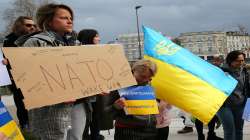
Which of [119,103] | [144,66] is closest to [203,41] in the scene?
[144,66]

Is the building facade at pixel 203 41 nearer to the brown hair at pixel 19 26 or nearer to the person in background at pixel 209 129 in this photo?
the person in background at pixel 209 129

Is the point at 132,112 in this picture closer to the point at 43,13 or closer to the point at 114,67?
the point at 114,67

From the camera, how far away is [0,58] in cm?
338

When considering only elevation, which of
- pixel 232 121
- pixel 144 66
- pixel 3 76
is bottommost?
pixel 232 121

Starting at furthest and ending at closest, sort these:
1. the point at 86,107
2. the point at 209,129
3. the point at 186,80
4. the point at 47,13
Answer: the point at 209,129 → the point at 186,80 → the point at 86,107 → the point at 47,13

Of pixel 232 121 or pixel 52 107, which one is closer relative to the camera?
pixel 52 107

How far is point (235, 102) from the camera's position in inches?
244

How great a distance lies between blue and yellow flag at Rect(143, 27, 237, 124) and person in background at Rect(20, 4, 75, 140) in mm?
1734

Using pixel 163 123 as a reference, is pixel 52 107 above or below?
above

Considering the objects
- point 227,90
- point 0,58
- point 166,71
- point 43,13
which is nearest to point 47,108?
point 0,58

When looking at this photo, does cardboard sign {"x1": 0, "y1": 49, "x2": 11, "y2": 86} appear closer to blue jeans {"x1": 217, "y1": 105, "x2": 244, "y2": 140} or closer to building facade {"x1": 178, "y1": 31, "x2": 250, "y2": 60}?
blue jeans {"x1": 217, "y1": 105, "x2": 244, "y2": 140}

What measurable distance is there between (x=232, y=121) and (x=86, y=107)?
2825 millimetres

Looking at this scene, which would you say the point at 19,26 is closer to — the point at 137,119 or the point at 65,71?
the point at 137,119

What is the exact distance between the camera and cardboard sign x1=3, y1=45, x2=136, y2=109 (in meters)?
3.10
